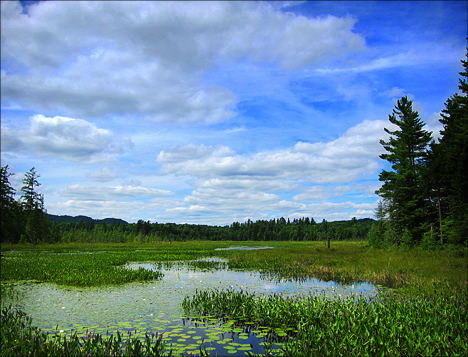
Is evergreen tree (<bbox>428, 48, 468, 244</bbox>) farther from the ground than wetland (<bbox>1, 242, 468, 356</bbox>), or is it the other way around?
evergreen tree (<bbox>428, 48, 468, 244</bbox>)

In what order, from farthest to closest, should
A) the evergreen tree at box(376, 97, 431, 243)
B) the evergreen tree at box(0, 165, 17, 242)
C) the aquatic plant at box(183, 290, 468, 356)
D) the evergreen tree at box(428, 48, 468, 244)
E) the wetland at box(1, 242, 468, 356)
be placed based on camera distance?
the evergreen tree at box(0, 165, 17, 242) < the evergreen tree at box(376, 97, 431, 243) < the evergreen tree at box(428, 48, 468, 244) < the wetland at box(1, 242, 468, 356) < the aquatic plant at box(183, 290, 468, 356)

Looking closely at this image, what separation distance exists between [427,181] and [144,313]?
33115 mm

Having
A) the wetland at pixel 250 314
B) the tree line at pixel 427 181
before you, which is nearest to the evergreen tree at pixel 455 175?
the tree line at pixel 427 181

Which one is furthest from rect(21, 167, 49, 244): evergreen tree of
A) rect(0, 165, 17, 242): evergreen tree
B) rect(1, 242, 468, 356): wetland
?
rect(1, 242, 468, 356): wetland

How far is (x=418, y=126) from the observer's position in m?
40.1

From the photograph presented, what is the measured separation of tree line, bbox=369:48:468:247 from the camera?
27.3 metres

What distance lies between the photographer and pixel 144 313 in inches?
410

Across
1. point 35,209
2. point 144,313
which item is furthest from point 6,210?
point 144,313

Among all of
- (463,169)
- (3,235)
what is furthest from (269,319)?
(3,235)

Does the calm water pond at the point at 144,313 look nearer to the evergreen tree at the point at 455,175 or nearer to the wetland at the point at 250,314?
the wetland at the point at 250,314

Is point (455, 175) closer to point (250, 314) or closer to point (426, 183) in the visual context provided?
point (426, 183)

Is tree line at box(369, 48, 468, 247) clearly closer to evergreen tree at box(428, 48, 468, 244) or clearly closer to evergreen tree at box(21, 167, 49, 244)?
evergreen tree at box(428, 48, 468, 244)

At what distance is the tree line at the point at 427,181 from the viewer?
2731cm

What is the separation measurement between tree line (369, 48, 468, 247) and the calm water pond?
17.3 meters
